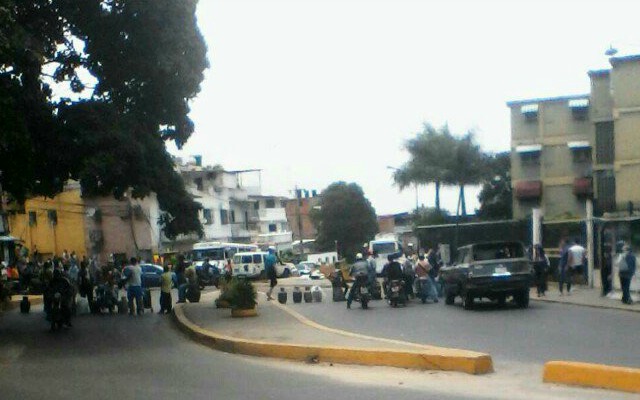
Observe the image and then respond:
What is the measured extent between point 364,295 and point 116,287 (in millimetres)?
8605

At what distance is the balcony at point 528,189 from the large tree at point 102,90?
37080mm

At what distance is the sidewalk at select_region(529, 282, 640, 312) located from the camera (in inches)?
1025

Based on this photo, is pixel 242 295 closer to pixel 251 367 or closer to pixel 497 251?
pixel 497 251

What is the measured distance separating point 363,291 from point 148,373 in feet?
48.0

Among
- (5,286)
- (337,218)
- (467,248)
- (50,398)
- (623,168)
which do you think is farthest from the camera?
(337,218)

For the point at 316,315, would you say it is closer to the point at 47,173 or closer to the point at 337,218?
the point at 47,173

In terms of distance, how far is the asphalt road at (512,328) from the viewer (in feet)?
52.2

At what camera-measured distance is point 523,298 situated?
2720 cm

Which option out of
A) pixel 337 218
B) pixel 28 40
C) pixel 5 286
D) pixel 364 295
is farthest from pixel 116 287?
pixel 337 218

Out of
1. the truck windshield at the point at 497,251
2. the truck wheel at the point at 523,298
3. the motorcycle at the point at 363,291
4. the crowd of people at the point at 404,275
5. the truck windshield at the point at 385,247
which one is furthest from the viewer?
the truck windshield at the point at 385,247

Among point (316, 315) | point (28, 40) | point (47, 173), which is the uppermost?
point (28, 40)

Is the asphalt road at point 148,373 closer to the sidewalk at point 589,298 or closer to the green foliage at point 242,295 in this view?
the green foliage at point 242,295

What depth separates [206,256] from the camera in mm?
71000

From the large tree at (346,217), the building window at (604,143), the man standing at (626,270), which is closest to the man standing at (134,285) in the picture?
the man standing at (626,270)
